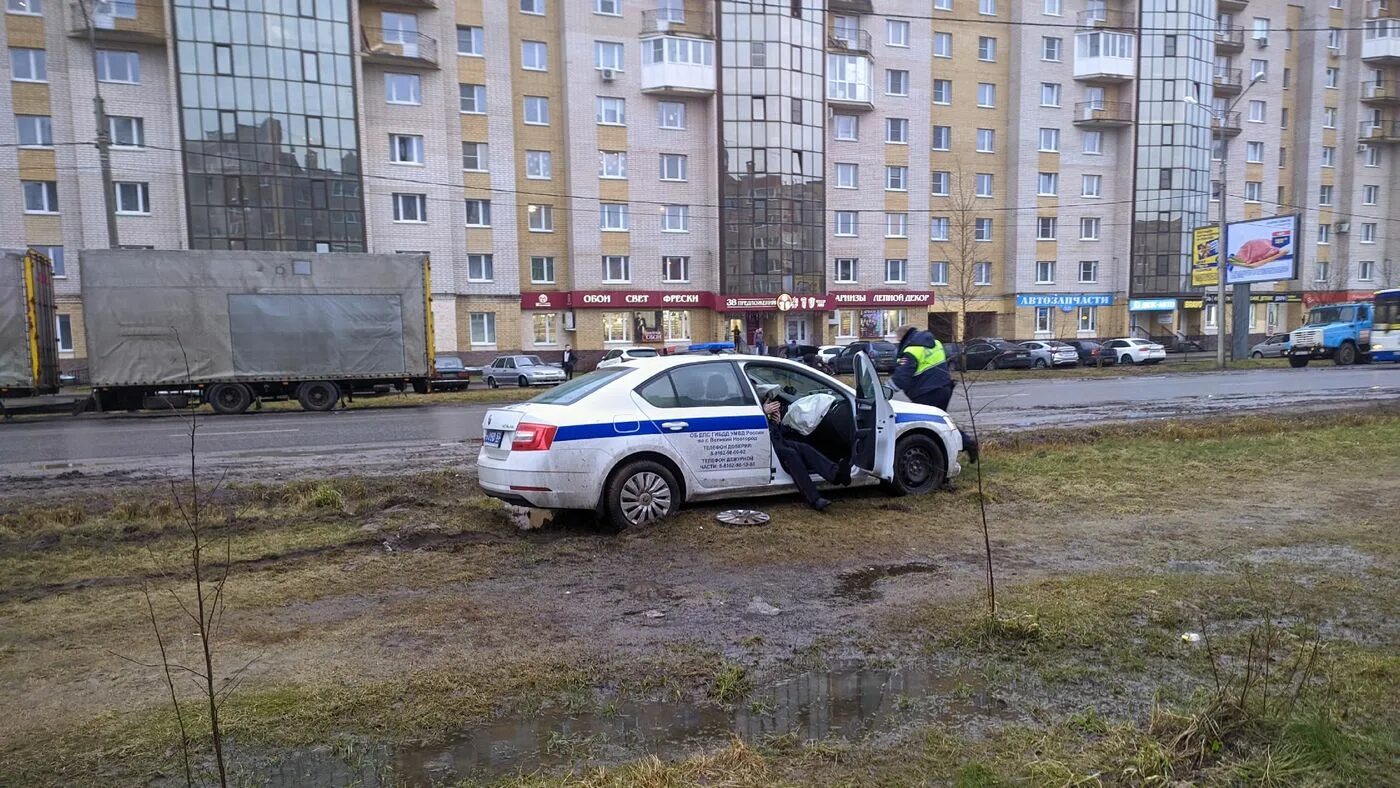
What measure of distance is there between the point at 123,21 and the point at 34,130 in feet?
19.5

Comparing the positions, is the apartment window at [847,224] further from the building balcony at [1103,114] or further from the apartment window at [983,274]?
the building balcony at [1103,114]

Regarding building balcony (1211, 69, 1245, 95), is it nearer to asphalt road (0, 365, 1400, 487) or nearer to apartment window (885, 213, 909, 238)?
apartment window (885, 213, 909, 238)

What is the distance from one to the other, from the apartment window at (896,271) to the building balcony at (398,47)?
27025mm

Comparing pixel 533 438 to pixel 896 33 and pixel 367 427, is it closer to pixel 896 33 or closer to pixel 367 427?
pixel 367 427

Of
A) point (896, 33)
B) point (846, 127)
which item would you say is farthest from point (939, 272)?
point (896, 33)

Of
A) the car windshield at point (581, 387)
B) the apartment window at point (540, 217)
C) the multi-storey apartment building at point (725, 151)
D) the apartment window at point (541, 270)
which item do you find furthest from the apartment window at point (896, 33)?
the car windshield at point (581, 387)

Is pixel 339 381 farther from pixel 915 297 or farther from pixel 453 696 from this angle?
pixel 915 297

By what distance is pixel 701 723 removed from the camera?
3551mm

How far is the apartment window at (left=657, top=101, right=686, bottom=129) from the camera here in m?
45.3

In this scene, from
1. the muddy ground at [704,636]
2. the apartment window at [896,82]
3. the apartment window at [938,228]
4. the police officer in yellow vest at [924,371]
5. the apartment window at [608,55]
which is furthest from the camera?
the apartment window at [938,228]

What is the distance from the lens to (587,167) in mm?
43812

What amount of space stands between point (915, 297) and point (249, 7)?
36.7 metres

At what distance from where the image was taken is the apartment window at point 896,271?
50.3 m

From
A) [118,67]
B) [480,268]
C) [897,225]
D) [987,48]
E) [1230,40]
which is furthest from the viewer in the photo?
[1230,40]
